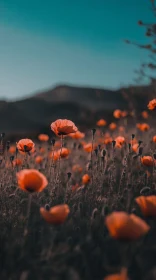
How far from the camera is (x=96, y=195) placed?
3.21m

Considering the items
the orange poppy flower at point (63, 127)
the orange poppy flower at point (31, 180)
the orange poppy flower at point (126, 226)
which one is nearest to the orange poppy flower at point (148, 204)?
the orange poppy flower at point (126, 226)

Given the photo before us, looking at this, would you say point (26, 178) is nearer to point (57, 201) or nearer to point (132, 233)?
point (132, 233)

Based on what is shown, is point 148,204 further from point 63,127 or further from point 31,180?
point 63,127

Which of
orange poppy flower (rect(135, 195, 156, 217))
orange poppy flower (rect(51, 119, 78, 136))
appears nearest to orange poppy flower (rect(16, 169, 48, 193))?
orange poppy flower (rect(135, 195, 156, 217))

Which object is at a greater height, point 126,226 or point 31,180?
point 31,180

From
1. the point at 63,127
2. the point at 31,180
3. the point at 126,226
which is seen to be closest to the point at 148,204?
the point at 126,226

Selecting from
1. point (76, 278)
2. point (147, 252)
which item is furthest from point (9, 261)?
point (147, 252)

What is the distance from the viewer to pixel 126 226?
1.57 meters

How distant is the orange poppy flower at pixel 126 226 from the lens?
1.57 metres

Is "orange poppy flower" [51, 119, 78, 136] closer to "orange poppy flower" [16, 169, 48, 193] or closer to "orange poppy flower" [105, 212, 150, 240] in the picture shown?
"orange poppy flower" [16, 169, 48, 193]

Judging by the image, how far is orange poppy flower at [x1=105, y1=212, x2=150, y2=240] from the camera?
157 centimetres

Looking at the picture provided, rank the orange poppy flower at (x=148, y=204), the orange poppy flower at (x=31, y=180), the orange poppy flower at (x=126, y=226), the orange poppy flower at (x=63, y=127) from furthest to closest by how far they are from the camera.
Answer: the orange poppy flower at (x=63, y=127) < the orange poppy flower at (x=31, y=180) < the orange poppy flower at (x=148, y=204) < the orange poppy flower at (x=126, y=226)

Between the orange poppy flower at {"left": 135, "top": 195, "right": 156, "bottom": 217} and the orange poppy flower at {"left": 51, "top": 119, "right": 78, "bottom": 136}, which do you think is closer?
the orange poppy flower at {"left": 135, "top": 195, "right": 156, "bottom": 217}

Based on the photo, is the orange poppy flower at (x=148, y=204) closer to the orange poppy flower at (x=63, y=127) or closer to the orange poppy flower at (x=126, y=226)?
the orange poppy flower at (x=126, y=226)
